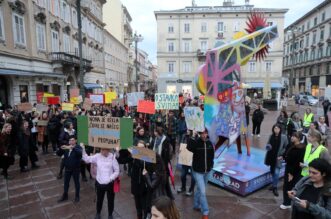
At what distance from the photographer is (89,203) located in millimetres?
4832

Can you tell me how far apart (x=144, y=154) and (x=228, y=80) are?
3712 mm

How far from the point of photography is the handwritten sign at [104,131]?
12.7 feet

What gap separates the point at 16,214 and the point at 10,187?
1.58 m

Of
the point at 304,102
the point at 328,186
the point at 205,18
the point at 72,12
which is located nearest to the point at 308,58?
the point at 304,102

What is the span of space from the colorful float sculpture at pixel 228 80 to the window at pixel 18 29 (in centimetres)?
1570

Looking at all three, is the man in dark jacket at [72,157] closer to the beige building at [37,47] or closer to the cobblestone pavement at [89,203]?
the cobblestone pavement at [89,203]

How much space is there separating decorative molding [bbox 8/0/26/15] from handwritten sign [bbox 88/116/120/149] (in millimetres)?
15815

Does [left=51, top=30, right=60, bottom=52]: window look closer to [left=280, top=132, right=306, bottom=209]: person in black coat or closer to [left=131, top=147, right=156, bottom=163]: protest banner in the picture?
[left=131, top=147, right=156, bottom=163]: protest banner

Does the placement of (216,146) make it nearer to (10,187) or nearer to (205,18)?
(10,187)

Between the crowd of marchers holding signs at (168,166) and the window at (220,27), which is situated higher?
the window at (220,27)

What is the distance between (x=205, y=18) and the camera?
34.4 metres

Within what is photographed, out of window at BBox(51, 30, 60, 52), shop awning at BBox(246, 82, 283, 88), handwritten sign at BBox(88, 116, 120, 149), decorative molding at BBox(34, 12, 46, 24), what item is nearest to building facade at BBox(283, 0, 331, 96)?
shop awning at BBox(246, 82, 283, 88)

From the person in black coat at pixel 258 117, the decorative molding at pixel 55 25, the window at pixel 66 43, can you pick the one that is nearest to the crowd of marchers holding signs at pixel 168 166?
the person in black coat at pixel 258 117

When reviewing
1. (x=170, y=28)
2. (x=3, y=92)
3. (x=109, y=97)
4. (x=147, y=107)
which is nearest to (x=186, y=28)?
(x=170, y=28)
